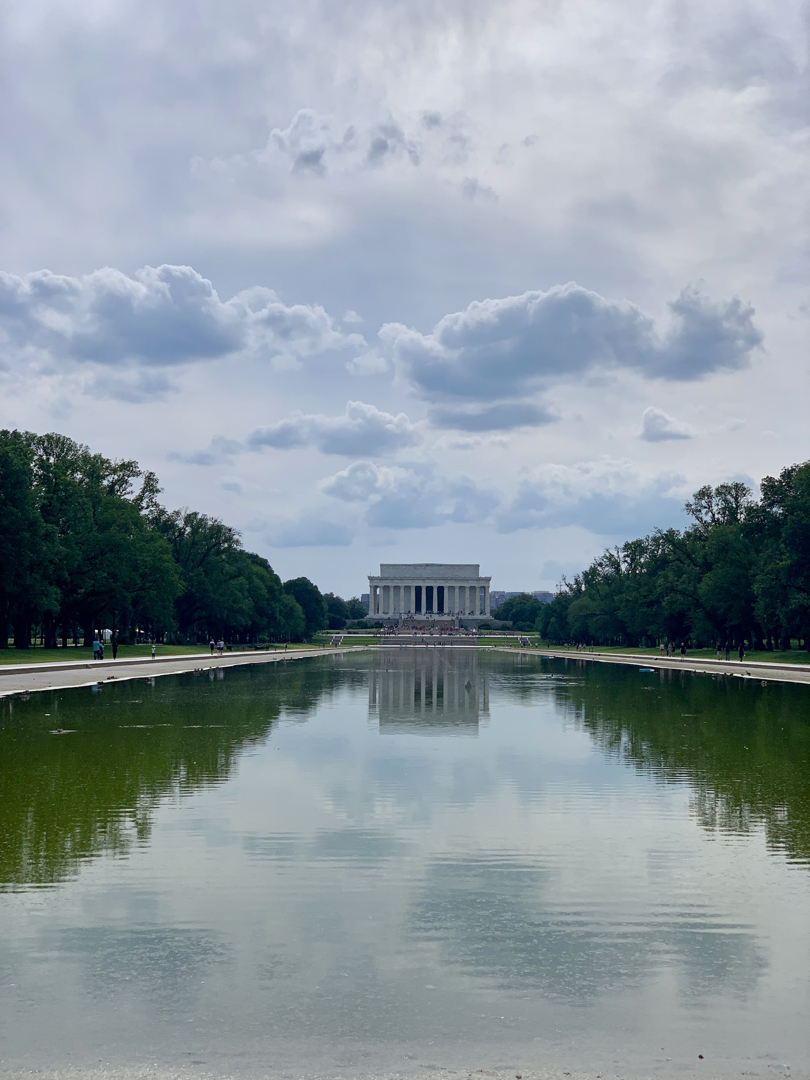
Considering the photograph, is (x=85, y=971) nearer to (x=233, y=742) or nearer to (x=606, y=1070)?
(x=606, y=1070)

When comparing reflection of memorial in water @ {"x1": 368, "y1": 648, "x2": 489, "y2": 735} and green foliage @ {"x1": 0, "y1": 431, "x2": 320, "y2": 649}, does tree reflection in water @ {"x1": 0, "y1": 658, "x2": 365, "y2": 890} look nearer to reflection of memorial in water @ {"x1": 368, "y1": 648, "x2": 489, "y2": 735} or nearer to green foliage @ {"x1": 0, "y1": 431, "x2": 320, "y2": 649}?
reflection of memorial in water @ {"x1": 368, "y1": 648, "x2": 489, "y2": 735}

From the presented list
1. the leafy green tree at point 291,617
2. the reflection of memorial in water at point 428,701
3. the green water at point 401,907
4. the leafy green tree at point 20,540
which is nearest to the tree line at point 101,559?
the leafy green tree at point 20,540

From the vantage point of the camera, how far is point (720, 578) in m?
80.1

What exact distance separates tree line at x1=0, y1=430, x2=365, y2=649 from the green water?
4357cm

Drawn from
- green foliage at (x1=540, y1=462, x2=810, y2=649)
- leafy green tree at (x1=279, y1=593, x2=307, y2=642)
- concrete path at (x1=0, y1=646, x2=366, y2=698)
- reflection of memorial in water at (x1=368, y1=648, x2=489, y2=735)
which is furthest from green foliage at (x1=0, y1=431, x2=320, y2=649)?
green foliage at (x1=540, y1=462, x2=810, y2=649)

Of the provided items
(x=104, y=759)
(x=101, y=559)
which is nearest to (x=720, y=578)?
(x=101, y=559)

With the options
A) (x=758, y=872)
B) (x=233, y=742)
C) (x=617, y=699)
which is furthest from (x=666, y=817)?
(x=617, y=699)

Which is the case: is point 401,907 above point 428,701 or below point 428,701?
above

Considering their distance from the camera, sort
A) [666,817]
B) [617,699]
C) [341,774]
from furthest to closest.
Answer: [617,699] < [341,774] < [666,817]

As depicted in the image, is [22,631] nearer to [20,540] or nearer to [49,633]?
[49,633]

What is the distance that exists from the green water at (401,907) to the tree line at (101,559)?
4357 cm

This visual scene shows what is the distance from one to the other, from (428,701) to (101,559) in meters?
43.0

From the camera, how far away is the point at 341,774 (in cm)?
1838

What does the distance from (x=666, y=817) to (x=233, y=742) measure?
439 inches
